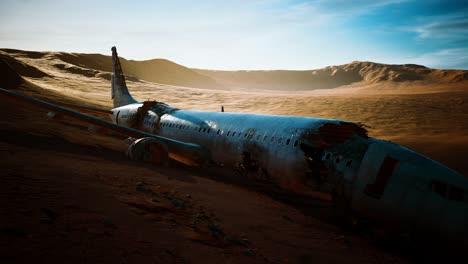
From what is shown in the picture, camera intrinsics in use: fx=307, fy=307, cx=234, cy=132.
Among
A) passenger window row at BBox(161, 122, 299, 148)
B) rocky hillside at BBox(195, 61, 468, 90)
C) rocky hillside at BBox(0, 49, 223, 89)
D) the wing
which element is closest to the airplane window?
passenger window row at BBox(161, 122, 299, 148)

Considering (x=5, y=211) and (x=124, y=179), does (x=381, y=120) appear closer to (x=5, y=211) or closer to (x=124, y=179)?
(x=124, y=179)

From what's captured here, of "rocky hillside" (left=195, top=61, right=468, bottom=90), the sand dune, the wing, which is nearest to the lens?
the wing

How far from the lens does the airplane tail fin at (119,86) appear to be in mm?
30578

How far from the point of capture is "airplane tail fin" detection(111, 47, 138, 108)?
30.6 m

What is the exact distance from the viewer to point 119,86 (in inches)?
1224

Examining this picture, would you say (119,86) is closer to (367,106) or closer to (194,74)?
(367,106)

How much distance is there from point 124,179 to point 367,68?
18521 centimetres

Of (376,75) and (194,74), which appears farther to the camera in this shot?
(194,74)

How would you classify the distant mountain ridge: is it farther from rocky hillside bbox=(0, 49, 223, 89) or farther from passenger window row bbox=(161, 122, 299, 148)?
passenger window row bbox=(161, 122, 299, 148)

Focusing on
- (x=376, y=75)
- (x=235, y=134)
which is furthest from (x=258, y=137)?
(x=376, y=75)

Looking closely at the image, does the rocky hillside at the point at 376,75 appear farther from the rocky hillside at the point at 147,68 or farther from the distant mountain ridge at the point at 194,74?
the rocky hillside at the point at 147,68

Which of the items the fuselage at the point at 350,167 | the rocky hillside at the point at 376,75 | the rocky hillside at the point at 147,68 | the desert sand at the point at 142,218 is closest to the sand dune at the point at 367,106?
the rocky hillside at the point at 147,68

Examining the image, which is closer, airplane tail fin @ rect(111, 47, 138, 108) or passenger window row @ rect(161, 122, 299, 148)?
passenger window row @ rect(161, 122, 299, 148)

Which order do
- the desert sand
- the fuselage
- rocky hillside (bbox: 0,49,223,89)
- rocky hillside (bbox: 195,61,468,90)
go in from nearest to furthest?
the desert sand < the fuselage < rocky hillside (bbox: 0,49,223,89) < rocky hillside (bbox: 195,61,468,90)
